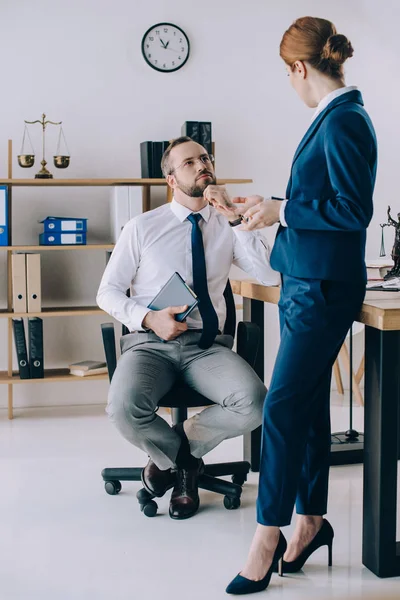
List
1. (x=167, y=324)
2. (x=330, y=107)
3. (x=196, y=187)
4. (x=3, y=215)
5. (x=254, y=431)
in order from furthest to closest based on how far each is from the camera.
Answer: (x=3, y=215)
(x=254, y=431)
(x=196, y=187)
(x=167, y=324)
(x=330, y=107)

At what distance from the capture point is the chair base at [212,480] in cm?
270

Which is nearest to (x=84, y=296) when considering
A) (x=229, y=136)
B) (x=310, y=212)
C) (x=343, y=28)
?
(x=229, y=136)

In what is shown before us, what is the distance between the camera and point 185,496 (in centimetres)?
266

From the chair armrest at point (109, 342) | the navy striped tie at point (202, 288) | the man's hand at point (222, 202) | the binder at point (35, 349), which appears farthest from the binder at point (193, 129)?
the man's hand at point (222, 202)

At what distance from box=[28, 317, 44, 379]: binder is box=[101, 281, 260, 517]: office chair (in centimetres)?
124

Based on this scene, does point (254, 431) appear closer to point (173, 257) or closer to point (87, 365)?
point (173, 257)

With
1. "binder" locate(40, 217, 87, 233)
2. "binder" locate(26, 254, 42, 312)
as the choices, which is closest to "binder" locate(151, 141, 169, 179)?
"binder" locate(40, 217, 87, 233)

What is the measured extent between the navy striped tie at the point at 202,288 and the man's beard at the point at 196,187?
0.08 metres

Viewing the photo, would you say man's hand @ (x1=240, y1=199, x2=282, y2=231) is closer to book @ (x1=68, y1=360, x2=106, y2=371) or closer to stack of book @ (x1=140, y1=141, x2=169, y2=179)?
stack of book @ (x1=140, y1=141, x2=169, y2=179)

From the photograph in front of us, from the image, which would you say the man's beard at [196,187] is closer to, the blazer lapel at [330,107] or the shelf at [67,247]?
the blazer lapel at [330,107]

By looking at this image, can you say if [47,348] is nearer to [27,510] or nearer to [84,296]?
[84,296]

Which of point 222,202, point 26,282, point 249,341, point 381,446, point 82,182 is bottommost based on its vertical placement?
point 381,446

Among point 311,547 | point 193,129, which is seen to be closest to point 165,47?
point 193,129

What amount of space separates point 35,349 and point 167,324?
1732 millimetres
